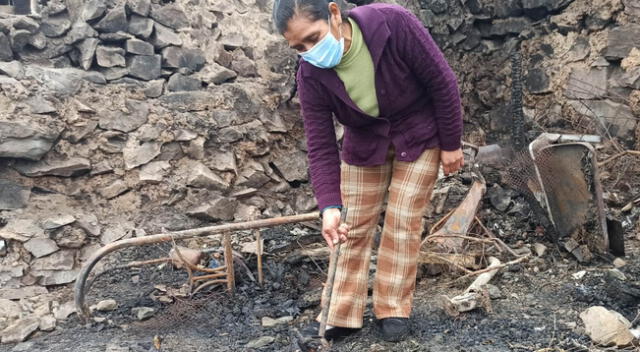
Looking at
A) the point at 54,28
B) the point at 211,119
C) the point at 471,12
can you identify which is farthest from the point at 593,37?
the point at 54,28

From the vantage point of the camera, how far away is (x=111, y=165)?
4395 mm

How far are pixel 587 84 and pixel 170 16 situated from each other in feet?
13.8

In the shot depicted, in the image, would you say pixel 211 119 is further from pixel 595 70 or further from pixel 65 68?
pixel 595 70

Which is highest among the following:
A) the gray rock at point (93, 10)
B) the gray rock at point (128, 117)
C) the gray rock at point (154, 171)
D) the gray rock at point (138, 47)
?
the gray rock at point (93, 10)

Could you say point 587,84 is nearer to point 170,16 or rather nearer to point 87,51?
point 170,16

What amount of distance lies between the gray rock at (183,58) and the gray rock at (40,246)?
1.75 m

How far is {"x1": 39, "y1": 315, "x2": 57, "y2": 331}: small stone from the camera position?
11.5 feet

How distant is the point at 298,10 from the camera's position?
7.21 feet

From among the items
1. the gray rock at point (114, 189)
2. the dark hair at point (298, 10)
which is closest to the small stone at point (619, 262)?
the dark hair at point (298, 10)

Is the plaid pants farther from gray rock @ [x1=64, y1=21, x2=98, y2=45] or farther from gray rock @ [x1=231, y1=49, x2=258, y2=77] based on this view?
gray rock @ [x1=64, y1=21, x2=98, y2=45]

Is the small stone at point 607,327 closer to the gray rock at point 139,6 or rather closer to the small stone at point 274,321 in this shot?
the small stone at point 274,321

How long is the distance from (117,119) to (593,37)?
4765 mm

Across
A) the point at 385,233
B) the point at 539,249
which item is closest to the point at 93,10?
the point at 385,233

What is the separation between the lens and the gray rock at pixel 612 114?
521 cm
